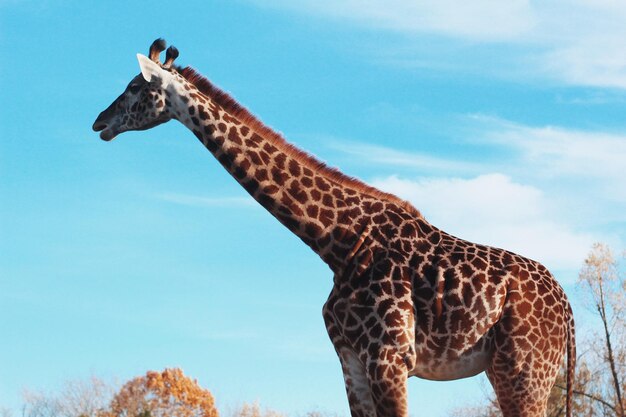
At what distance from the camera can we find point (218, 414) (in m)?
31.9

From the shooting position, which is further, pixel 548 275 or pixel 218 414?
pixel 218 414

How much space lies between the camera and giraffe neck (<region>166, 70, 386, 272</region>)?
8609 mm

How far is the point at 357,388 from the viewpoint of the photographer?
834 cm

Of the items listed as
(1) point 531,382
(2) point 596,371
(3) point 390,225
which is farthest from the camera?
(2) point 596,371

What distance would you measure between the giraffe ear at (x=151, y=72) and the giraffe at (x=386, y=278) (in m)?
0.01

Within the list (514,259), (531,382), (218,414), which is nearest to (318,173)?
(514,259)

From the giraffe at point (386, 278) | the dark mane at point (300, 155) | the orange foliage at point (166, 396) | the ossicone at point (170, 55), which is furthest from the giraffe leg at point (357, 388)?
the orange foliage at point (166, 396)

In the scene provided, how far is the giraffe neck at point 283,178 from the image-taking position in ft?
28.2

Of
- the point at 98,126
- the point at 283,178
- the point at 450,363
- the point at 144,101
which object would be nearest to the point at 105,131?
the point at 98,126

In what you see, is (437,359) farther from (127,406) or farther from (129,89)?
(127,406)

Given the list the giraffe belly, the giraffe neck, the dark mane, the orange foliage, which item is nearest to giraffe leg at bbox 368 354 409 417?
the giraffe belly

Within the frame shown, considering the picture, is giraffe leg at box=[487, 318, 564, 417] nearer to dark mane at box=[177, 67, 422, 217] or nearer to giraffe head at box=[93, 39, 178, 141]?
dark mane at box=[177, 67, 422, 217]

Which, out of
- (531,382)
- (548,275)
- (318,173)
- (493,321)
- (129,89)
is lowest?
(531,382)

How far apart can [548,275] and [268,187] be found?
9.81 feet
